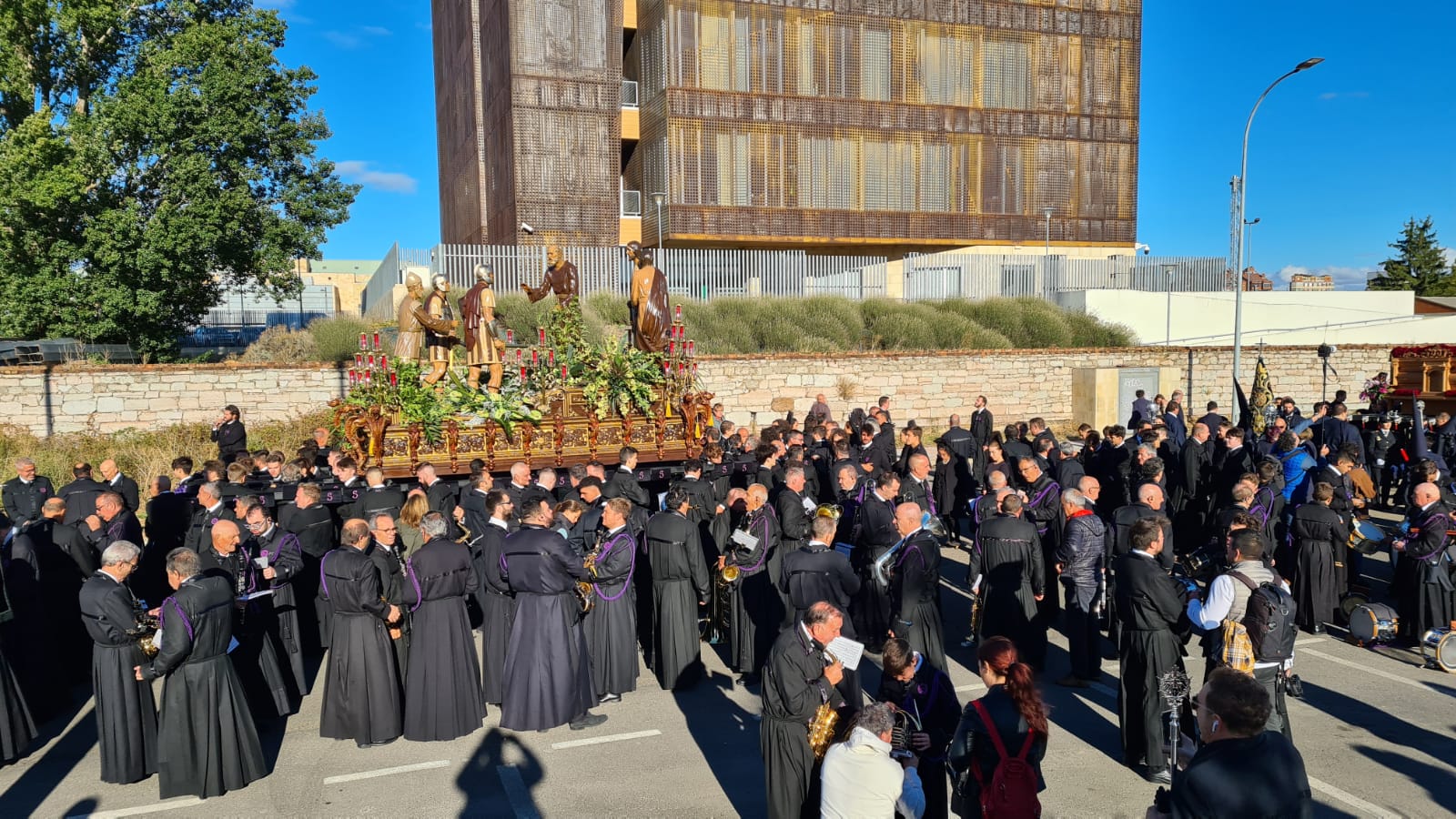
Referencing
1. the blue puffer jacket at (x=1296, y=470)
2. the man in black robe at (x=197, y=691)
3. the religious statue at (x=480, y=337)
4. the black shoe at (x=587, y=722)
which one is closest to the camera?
the man in black robe at (x=197, y=691)

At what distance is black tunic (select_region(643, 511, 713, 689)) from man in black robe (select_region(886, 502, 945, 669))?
172 cm

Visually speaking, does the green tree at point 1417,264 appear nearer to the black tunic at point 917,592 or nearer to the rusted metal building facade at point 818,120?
the rusted metal building facade at point 818,120

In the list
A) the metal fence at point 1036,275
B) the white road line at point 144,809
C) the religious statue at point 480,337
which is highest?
the metal fence at point 1036,275

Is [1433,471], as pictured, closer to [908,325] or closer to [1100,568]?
[1100,568]

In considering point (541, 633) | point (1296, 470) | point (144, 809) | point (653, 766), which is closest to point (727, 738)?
point (653, 766)

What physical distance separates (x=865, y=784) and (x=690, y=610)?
4149 millimetres

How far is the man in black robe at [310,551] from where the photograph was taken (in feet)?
28.1

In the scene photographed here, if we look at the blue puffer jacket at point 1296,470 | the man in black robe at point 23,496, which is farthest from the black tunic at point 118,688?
the blue puffer jacket at point 1296,470

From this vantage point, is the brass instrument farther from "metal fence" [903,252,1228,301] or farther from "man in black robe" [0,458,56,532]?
"metal fence" [903,252,1228,301]

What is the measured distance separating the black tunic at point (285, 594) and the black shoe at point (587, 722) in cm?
253

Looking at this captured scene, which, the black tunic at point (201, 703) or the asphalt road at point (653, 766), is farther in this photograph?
the asphalt road at point (653, 766)

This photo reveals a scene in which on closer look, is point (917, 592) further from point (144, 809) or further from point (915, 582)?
point (144, 809)

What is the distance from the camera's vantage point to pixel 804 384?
73.7 ft

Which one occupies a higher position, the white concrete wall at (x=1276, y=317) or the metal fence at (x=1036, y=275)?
the metal fence at (x=1036, y=275)
